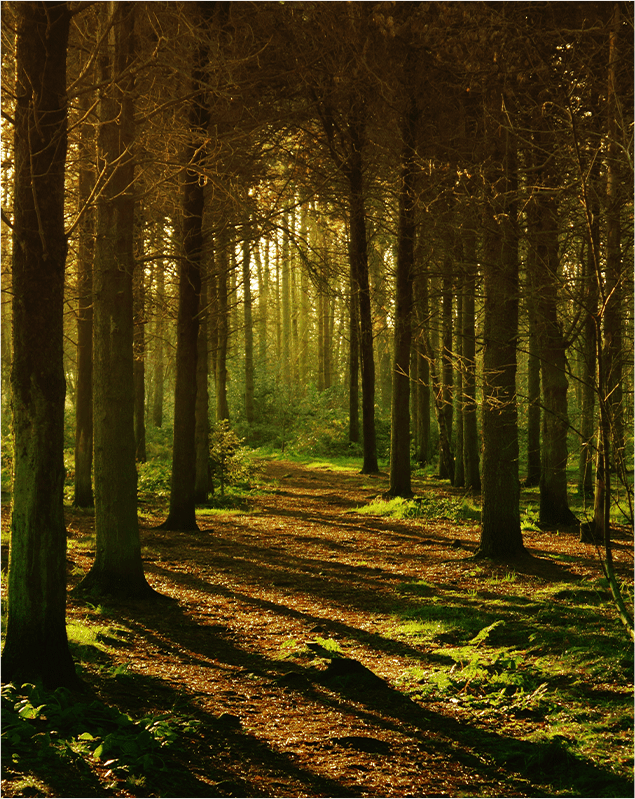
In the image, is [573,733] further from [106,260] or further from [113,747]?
[106,260]

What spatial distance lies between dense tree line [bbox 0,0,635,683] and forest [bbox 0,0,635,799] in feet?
0.14

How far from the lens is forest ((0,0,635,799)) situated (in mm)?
4320

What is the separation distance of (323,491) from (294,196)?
368 inches

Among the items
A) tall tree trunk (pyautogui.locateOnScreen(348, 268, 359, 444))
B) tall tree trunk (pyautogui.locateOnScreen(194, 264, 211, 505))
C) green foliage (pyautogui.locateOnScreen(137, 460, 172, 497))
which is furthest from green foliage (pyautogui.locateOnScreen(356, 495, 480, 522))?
tall tree trunk (pyautogui.locateOnScreen(348, 268, 359, 444))

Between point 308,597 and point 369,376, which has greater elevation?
point 369,376

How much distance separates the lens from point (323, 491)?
1884 centimetres

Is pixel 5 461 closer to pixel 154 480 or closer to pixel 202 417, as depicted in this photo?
pixel 154 480

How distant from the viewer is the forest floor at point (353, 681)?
3.82 metres

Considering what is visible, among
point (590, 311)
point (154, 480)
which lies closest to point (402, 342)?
point (154, 480)

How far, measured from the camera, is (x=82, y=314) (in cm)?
1473

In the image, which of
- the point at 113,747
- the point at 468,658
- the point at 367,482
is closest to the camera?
the point at 113,747

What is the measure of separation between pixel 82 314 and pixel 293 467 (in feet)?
40.8

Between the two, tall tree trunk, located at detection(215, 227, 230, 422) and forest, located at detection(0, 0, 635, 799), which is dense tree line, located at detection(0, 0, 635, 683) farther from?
tall tree trunk, located at detection(215, 227, 230, 422)

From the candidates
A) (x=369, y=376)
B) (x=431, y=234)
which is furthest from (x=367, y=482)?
(x=431, y=234)
